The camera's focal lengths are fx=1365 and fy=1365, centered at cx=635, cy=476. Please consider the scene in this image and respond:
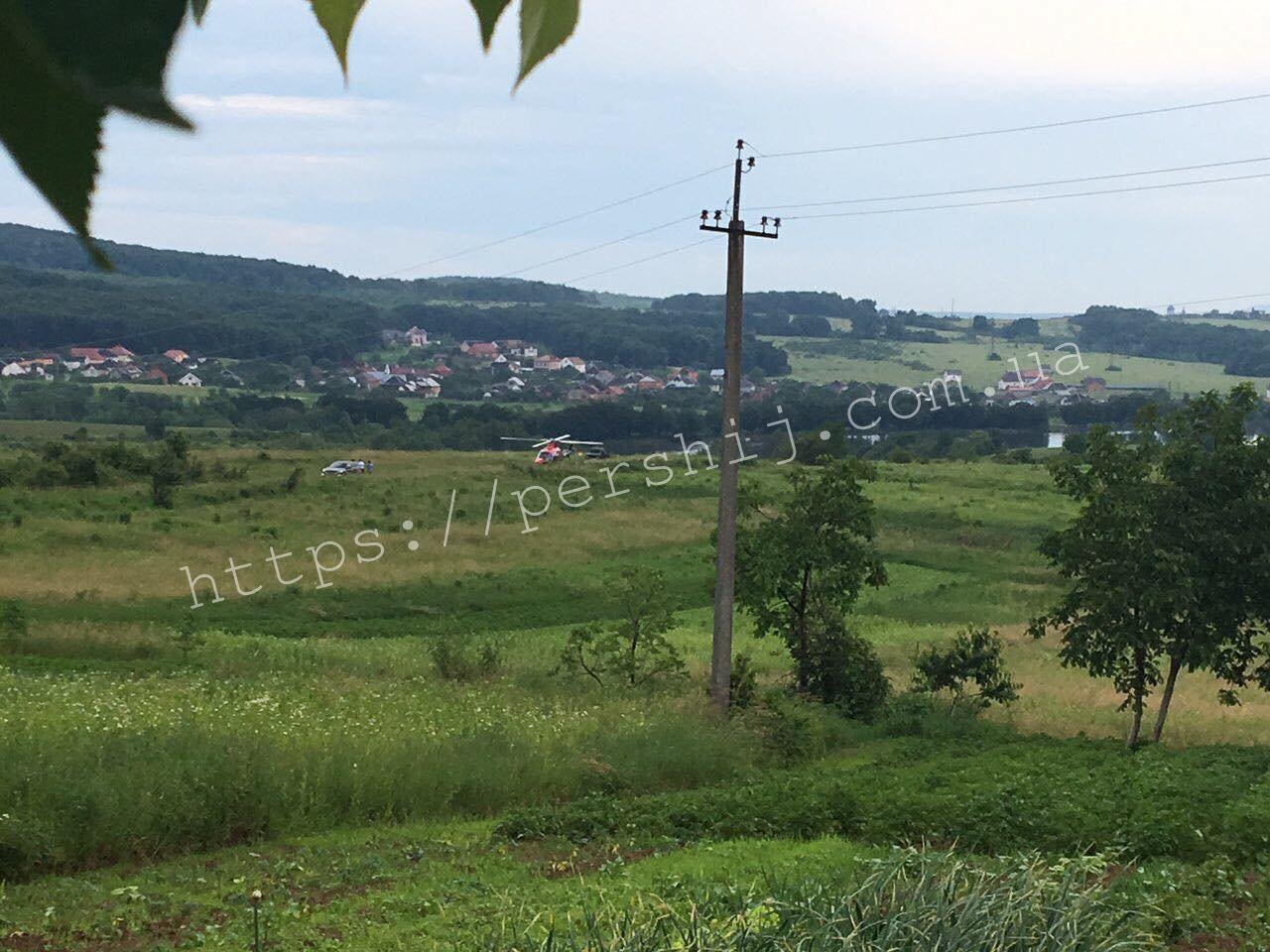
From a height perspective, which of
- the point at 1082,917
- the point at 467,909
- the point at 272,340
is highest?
the point at 272,340

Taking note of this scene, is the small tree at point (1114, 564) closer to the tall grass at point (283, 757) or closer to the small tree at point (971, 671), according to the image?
the small tree at point (971, 671)

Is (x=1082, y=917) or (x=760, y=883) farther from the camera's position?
(x=760, y=883)

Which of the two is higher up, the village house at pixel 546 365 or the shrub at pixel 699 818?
the village house at pixel 546 365

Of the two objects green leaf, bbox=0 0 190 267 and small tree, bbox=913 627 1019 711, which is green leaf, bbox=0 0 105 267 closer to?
green leaf, bbox=0 0 190 267

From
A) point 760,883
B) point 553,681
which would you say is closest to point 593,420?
point 553,681

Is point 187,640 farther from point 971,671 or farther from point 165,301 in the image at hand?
point 165,301

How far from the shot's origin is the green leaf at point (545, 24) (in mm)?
368

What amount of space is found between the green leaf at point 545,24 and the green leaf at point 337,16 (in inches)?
1.7

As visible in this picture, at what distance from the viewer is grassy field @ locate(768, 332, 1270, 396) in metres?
81.8

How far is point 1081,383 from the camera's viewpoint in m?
74.9

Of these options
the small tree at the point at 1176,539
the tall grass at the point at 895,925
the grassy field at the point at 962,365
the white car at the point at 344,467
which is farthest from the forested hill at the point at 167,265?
the grassy field at the point at 962,365

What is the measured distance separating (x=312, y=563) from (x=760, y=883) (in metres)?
21.6

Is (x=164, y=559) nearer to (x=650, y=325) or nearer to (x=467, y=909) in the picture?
(x=467, y=909)

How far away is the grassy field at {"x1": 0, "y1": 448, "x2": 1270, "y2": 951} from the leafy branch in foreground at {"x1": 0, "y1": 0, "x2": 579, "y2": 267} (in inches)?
152
